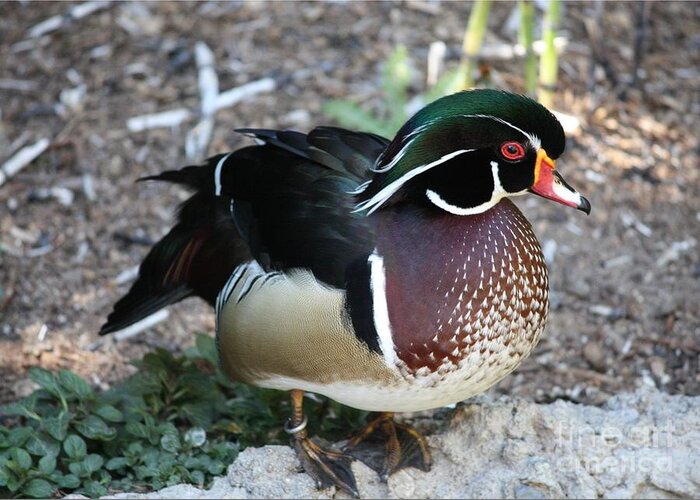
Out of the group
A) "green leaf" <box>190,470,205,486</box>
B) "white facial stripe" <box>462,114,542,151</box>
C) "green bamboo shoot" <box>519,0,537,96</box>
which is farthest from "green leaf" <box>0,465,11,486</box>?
"green bamboo shoot" <box>519,0,537,96</box>

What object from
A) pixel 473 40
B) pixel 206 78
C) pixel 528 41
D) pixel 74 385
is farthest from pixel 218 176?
pixel 206 78

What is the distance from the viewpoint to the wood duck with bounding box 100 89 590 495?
2428 mm

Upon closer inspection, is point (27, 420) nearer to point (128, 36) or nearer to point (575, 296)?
point (575, 296)

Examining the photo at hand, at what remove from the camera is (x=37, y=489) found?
8.41 feet

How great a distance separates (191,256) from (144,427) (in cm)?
53

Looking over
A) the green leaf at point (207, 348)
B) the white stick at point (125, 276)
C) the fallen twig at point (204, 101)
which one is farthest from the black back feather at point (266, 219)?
the fallen twig at point (204, 101)

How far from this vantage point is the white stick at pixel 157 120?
4.48 m

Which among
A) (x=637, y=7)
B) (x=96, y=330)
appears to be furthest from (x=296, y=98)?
(x=637, y=7)

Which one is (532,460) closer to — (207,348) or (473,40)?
(207,348)

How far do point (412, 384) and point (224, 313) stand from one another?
62 centimetres

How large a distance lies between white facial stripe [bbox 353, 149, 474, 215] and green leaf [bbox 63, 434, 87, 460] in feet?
3.34

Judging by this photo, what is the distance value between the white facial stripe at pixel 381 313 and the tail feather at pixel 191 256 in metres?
0.48

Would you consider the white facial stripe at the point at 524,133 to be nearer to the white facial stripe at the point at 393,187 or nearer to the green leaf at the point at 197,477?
the white facial stripe at the point at 393,187

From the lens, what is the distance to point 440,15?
16.6 ft
